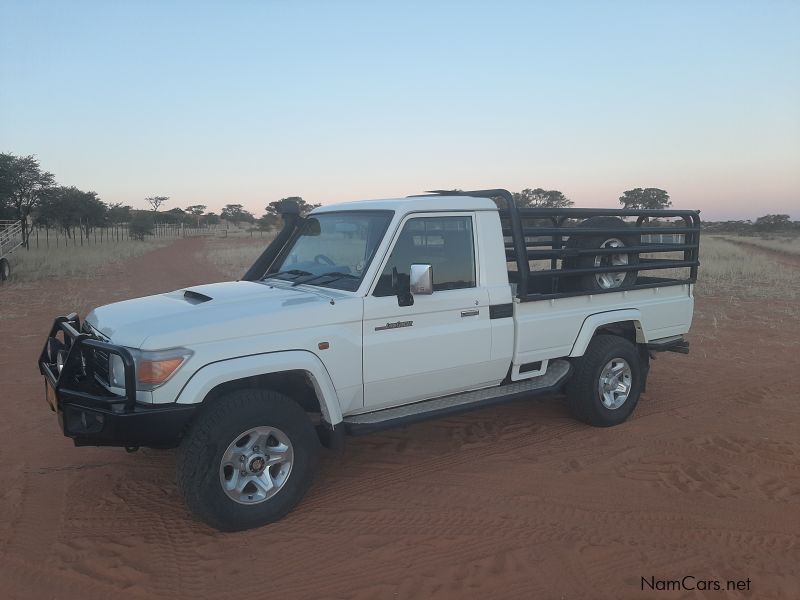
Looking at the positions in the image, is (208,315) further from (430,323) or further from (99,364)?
(430,323)

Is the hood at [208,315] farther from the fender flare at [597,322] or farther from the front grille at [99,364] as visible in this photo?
the fender flare at [597,322]

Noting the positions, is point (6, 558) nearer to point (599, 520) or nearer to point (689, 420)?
point (599, 520)

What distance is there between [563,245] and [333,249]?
2.39 meters

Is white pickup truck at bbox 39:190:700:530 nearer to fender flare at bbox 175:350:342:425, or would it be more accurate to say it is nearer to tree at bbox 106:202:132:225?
fender flare at bbox 175:350:342:425

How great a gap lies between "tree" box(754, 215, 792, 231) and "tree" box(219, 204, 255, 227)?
76.9m

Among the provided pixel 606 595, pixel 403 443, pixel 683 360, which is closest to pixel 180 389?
pixel 403 443

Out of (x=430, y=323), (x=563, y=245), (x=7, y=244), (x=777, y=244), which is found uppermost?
(x=563, y=245)

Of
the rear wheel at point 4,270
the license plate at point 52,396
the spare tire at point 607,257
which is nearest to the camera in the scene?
the license plate at point 52,396

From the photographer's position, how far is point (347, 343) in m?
4.08

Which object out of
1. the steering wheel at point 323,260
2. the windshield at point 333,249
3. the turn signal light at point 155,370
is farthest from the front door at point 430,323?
the turn signal light at point 155,370

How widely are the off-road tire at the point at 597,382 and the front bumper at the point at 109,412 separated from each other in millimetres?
3429

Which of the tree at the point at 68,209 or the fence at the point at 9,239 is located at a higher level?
the tree at the point at 68,209

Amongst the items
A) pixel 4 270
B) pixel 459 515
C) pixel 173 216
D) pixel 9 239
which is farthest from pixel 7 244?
pixel 173 216

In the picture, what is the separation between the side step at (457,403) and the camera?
4.23m
